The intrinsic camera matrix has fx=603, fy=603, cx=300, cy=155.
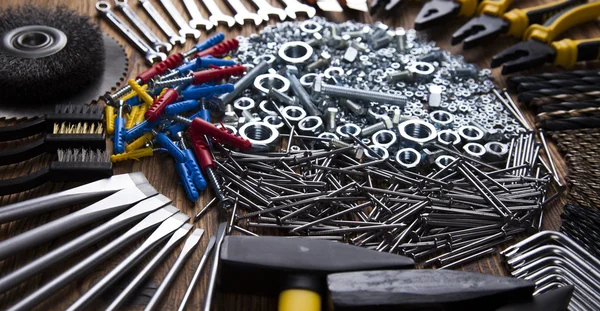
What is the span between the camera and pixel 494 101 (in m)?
1.67

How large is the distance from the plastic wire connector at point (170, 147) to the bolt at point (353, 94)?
409 mm

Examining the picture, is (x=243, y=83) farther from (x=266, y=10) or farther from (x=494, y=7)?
(x=494, y=7)

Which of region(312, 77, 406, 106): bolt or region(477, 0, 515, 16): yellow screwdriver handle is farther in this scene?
region(477, 0, 515, 16): yellow screwdriver handle

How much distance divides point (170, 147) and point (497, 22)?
3.50 feet

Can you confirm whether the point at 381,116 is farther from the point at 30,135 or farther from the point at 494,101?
the point at 30,135

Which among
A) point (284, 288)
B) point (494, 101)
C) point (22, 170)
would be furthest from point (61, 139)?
point (494, 101)

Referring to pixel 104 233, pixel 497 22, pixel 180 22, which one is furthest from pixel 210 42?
pixel 497 22

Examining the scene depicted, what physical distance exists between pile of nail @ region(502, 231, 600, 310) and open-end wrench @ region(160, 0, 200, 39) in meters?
1.09

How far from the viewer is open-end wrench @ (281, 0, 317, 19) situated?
76.4 inches

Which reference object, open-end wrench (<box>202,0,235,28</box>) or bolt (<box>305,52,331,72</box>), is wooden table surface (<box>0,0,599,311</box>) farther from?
bolt (<box>305,52,331,72</box>)

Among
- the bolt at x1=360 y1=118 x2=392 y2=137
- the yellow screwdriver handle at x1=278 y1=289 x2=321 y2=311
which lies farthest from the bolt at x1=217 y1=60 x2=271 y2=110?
the yellow screwdriver handle at x1=278 y1=289 x2=321 y2=311

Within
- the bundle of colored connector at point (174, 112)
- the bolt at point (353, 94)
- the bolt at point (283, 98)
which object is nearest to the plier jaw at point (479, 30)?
the bolt at point (353, 94)

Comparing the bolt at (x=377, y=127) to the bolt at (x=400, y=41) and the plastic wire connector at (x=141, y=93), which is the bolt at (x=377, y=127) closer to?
the bolt at (x=400, y=41)

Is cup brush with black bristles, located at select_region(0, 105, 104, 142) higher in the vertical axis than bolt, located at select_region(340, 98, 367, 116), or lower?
lower
